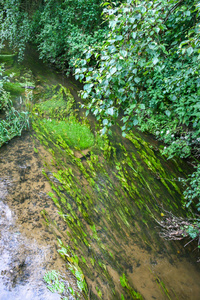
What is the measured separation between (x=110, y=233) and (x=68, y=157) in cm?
173

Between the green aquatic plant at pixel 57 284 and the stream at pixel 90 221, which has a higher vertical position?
the stream at pixel 90 221

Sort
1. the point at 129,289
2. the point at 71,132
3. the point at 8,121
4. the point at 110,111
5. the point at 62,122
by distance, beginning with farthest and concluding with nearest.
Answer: the point at 62,122
the point at 71,132
the point at 8,121
the point at 129,289
the point at 110,111

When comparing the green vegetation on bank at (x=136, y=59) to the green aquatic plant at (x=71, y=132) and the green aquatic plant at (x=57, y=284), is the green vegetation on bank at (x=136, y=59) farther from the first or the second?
the green aquatic plant at (x=57, y=284)

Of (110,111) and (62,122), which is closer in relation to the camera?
(110,111)

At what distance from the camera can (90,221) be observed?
2.78 meters

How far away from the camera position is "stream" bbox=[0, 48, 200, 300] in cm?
212

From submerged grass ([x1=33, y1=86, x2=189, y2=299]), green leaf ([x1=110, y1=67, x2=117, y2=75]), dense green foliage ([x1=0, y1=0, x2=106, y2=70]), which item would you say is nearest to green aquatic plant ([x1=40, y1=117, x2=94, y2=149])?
submerged grass ([x1=33, y1=86, x2=189, y2=299])

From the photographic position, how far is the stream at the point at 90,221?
6.96ft

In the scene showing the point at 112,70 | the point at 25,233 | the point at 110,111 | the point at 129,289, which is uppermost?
the point at 112,70

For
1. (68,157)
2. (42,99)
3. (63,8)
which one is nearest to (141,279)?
(68,157)

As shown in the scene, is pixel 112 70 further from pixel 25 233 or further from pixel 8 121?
pixel 8 121

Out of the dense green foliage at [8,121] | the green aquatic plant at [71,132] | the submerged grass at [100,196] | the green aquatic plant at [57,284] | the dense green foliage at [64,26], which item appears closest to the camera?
the green aquatic plant at [57,284]

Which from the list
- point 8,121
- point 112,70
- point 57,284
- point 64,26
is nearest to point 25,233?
point 57,284

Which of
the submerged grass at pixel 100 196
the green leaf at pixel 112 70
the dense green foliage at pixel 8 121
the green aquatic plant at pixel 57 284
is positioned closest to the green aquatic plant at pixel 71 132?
the submerged grass at pixel 100 196
